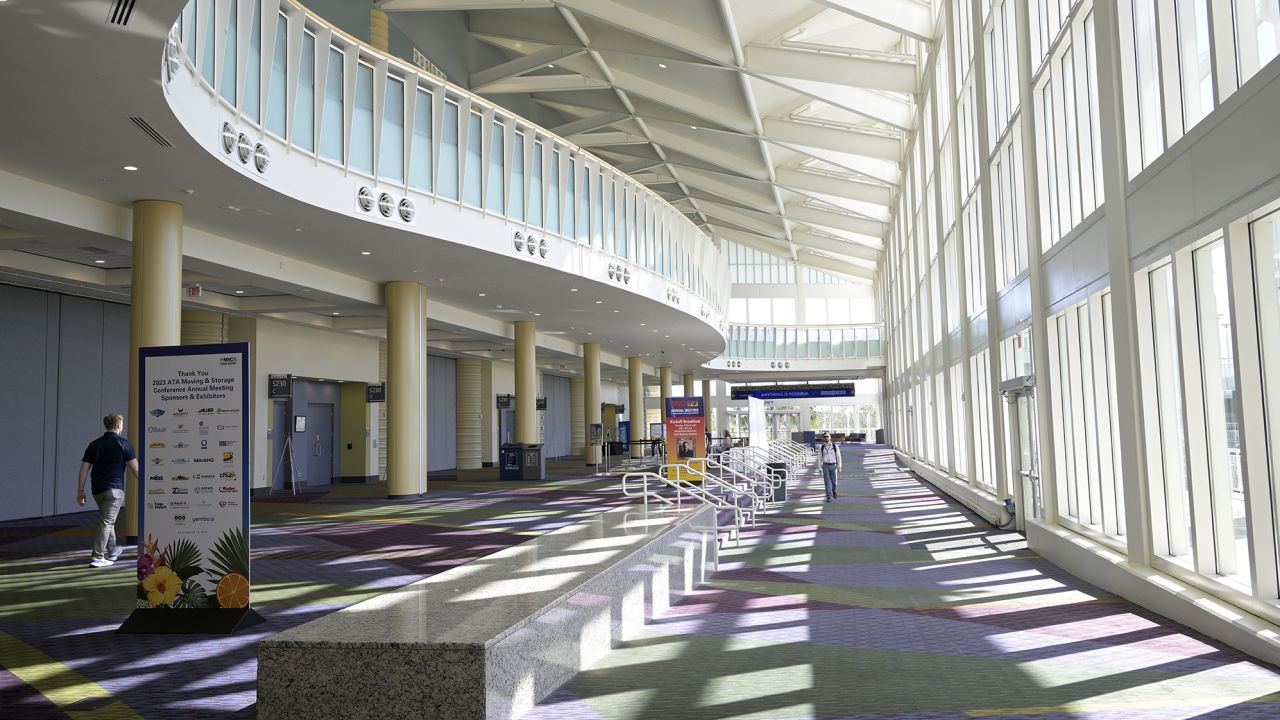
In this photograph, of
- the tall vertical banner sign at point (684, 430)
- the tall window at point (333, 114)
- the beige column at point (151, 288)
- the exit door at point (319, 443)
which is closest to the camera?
the beige column at point (151, 288)

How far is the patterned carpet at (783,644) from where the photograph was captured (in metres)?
5.11

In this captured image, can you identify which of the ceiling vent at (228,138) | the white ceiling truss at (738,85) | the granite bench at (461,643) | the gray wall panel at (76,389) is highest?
the white ceiling truss at (738,85)

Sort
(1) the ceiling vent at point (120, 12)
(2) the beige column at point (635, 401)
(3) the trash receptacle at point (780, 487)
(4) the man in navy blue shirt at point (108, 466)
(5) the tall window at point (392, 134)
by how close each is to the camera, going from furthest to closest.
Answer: (2) the beige column at point (635, 401)
(3) the trash receptacle at point (780, 487)
(5) the tall window at point (392, 134)
(4) the man in navy blue shirt at point (108, 466)
(1) the ceiling vent at point (120, 12)

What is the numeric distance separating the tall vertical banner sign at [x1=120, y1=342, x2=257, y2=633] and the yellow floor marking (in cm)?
77

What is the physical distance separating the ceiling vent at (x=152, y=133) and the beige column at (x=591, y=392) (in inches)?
889

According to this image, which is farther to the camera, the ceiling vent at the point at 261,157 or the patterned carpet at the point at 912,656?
the ceiling vent at the point at 261,157

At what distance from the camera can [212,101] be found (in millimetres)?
11172

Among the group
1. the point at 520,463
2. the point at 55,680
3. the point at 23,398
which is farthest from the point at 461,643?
the point at 520,463

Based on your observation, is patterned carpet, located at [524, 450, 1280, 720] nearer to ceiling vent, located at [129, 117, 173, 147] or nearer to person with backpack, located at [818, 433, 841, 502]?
ceiling vent, located at [129, 117, 173, 147]

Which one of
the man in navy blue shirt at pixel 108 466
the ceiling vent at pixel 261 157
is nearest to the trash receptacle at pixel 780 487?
the ceiling vent at pixel 261 157

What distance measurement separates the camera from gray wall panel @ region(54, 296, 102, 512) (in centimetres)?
1770

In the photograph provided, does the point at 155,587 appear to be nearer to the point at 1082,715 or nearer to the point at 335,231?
the point at 1082,715

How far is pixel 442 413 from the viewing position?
3447 centimetres

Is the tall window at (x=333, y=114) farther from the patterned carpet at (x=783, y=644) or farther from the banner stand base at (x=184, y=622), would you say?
the banner stand base at (x=184, y=622)
